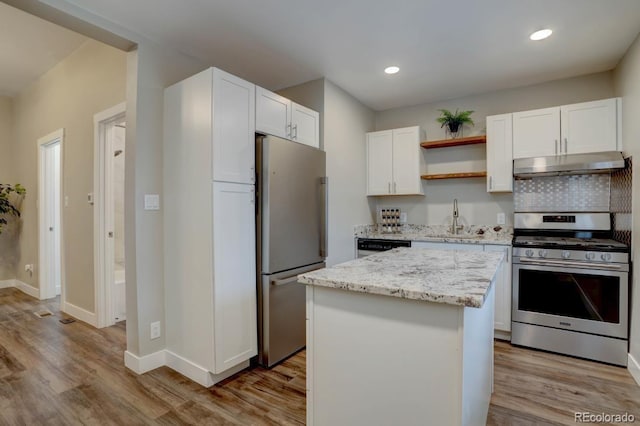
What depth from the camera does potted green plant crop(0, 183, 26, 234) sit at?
4480mm

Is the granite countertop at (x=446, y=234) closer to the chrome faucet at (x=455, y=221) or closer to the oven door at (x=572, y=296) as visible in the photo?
the chrome faucet at (x=455, y=221)

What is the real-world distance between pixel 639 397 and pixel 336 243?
97.8 inches

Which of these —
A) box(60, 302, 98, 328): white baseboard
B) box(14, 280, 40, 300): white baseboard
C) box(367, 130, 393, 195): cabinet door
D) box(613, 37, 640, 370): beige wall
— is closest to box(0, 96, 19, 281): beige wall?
box(14, 280, 40, 300): white baseboard

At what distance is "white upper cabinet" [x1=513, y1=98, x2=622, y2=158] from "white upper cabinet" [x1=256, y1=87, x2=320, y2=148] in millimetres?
2033

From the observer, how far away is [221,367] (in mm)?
2158

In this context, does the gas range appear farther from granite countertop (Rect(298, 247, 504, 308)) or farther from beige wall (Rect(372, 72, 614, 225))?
granite countertop (Rect(298, 247, 504, 308))

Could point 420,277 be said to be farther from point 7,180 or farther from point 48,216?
point 7,180

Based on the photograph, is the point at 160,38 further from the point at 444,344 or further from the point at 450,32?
the point at 444,344

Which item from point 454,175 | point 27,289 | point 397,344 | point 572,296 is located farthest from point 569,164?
point 27,289

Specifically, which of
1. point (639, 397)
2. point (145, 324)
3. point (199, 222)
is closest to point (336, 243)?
point (199, 222)

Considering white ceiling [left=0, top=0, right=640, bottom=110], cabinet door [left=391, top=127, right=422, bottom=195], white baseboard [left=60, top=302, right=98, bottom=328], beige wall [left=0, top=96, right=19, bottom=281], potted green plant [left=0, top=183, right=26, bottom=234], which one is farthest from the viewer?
beige wall [left=0, top=96, right=19, bottom=281]

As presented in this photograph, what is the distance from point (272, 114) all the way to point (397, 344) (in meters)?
2.01

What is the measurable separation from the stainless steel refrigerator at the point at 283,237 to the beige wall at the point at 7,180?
4673 mm

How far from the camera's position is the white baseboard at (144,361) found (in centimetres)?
232
